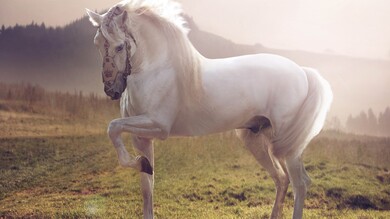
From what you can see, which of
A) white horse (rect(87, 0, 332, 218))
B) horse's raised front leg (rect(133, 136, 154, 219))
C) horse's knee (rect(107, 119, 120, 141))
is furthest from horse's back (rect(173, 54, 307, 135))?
horse's knee (rect(107, 119, 120, 141))

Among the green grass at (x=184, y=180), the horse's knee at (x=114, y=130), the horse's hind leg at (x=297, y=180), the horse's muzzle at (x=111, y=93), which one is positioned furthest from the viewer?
the green grass at (x=184, y=180)

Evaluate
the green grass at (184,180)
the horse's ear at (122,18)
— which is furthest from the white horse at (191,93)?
the green grass at (184,180)

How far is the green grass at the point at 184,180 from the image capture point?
15.9 feet

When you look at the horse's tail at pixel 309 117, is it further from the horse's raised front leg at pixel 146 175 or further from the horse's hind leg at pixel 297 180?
the horse's raised front leg at pixel 146 175

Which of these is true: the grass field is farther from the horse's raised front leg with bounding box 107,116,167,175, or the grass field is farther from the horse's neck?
the horse's neck

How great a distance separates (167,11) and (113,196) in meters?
2.94

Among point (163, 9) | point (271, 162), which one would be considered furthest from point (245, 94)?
point (163, 9)

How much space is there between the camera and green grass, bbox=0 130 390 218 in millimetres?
4836

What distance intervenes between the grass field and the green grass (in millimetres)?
12

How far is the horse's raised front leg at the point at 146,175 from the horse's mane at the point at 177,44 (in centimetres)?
38

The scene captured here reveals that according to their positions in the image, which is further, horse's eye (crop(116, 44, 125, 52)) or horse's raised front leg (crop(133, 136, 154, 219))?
horse's raised front leg (crop(133, 136, 154, 219))

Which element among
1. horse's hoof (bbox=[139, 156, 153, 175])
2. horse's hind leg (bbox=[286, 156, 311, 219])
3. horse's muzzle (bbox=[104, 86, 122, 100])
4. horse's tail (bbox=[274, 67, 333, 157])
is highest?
horse's muzzle (bbox=[104, 86, 122, 100])

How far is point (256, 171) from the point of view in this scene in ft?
20.0

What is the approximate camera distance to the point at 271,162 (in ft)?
10.9
